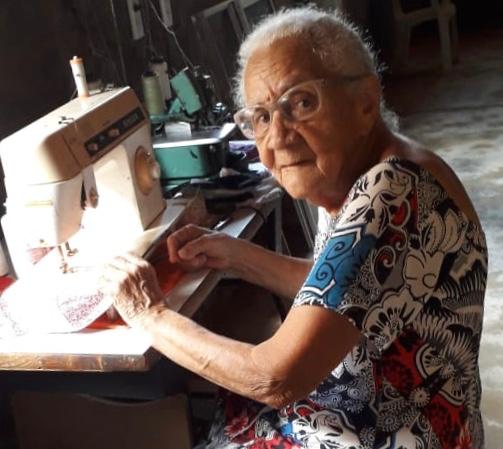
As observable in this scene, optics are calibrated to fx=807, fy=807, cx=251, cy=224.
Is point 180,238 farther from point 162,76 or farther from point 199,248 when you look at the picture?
point 162,76

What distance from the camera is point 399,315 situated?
131 cm

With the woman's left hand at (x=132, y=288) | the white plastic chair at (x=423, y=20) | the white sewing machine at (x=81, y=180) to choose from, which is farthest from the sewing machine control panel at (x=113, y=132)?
the white plastic chair at (x=423, y=20)

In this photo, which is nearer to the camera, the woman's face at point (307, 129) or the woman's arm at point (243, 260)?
the woman's face at point (307, 129)

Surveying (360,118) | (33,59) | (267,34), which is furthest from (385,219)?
(33,59)

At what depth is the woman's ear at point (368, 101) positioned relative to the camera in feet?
4.58

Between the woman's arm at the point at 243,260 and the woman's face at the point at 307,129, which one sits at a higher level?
Result: the woman's face at the point at 307,129

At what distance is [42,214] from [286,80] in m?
0.53

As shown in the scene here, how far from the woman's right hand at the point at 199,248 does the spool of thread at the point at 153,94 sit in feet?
2.49

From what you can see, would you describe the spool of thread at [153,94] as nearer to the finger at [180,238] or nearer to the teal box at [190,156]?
the teal box at [190,156]

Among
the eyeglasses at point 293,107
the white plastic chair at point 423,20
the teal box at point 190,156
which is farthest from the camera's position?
the white plastic chair at point 423,20

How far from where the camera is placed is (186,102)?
2.39m

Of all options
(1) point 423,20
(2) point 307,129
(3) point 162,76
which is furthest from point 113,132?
(1) point 423,20

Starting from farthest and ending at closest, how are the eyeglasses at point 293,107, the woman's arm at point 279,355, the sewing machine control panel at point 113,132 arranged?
1. the sewing machine control panel at point 113,132
2. the eyeglasses at point 293,107
3. the woman's arm at point 279,355

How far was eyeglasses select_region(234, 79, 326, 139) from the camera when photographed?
1.36m
